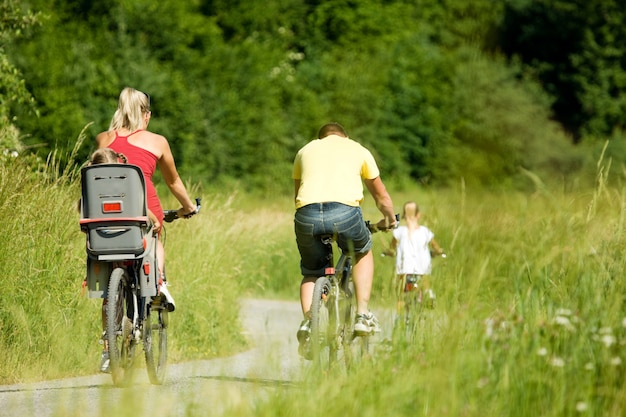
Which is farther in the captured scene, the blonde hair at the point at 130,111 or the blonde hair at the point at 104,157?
the blonde hair at the point at 130,111

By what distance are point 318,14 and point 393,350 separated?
54.9 m

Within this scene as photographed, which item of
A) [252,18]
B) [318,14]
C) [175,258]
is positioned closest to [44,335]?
[175,258]

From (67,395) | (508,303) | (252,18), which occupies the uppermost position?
(252,18)

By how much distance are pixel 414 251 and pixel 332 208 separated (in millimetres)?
4073

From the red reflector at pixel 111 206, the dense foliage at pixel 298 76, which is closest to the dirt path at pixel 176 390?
the red reflector at pixel 111 206

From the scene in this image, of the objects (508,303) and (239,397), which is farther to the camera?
(508,303)

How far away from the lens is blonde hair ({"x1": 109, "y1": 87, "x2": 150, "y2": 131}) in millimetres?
8172

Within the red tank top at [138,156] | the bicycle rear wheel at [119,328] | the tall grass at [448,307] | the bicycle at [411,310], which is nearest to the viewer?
the tall grass at [448,307]

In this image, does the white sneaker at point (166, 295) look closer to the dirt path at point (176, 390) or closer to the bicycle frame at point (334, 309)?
the dirt path at point (176, 390)

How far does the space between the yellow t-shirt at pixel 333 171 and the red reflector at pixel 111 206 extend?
1.32 meters

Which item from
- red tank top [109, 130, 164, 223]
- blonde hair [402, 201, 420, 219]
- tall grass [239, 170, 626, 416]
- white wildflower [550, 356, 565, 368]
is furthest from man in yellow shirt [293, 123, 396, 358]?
blonde hair [402, 201, 420, 219]

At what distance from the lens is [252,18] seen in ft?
181

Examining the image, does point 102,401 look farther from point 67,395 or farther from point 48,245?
point 48,245

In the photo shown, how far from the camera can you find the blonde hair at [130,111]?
8172 millimetres
